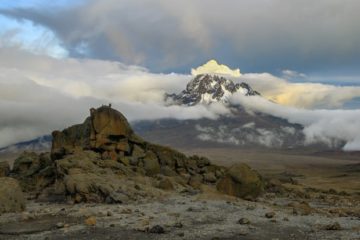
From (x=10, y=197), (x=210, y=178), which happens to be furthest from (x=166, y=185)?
(x=10, y=197)

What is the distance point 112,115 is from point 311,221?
39.8 meters

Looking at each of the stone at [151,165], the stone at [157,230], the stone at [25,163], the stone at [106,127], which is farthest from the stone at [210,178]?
the stone at [157,230]

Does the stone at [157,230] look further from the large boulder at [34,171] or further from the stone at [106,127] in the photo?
the stone at [106,127]

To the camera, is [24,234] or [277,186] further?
[277,186]

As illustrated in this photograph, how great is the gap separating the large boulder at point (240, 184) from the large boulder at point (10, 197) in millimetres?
21246

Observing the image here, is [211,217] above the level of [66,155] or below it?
below

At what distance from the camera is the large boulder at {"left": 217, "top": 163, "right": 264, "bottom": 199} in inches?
2203

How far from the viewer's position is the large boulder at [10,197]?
42.2 m

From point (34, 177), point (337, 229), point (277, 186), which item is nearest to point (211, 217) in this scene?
point (337, 229)

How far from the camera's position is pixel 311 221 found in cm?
3428

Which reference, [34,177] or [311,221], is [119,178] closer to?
[34,177]

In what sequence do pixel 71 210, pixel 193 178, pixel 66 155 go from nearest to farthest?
1. pixel 71 210
2. pixel 66 155
3. pixel 193 178

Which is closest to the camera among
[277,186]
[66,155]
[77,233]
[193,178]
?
[77,233]

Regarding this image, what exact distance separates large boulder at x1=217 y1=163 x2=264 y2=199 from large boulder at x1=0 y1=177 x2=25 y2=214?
2125cm
